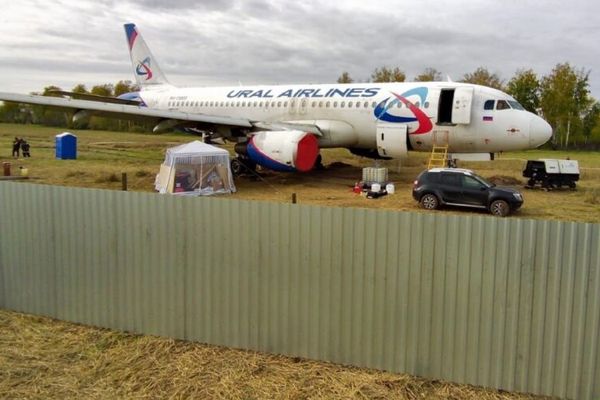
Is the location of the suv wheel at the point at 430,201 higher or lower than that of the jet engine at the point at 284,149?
lower

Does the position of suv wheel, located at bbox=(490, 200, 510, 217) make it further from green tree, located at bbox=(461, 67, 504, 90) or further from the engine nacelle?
green tree, located at bbox=(461, 67, 504, 90)

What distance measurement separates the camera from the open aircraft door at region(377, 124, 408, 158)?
19.8m

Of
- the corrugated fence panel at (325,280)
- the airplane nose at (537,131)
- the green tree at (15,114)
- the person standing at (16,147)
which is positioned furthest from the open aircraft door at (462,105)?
the green tree at (15,114)

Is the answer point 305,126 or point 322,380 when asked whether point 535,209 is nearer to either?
point 305,126

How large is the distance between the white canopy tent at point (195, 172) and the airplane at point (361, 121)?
164cm

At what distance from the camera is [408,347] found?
5621 millimetres

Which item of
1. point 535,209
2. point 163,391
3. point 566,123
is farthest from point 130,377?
point 566,123

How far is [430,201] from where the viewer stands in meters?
15.6

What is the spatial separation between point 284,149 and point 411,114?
17.1 ft

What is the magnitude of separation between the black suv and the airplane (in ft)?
14.0

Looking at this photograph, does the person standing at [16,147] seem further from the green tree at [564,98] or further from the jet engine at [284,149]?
the green tree at [564,98]

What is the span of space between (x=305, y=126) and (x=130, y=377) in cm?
1667

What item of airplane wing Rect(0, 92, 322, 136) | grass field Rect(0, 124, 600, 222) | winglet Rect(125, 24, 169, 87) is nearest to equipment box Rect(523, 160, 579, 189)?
grass field Rect(0, 124, 600, 222)

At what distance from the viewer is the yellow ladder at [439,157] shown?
19177 millimetres
